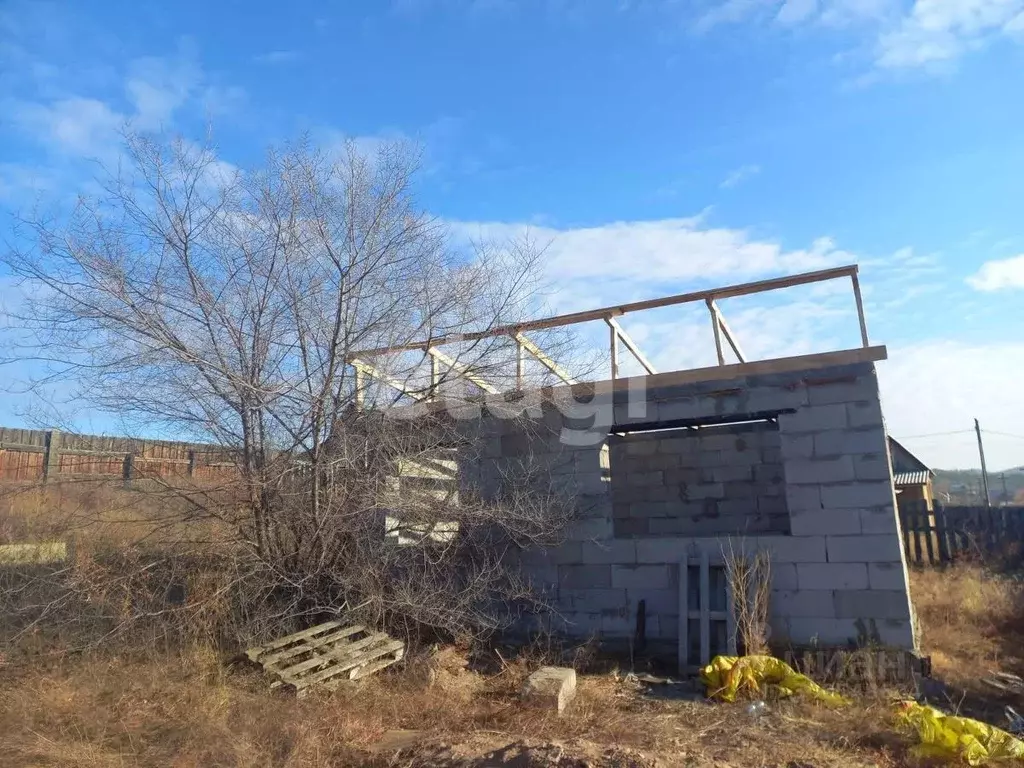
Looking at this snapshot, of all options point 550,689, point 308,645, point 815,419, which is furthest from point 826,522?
point 308,645

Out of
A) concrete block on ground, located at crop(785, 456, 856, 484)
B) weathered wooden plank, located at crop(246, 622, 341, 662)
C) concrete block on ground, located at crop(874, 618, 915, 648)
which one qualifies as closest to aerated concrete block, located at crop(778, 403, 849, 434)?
concrete block on ground, located at crop(785, 456, 856, 484)

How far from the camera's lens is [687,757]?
458 centimetres

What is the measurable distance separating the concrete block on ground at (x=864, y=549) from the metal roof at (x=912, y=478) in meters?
16.8

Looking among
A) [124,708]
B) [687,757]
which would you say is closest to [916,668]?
[687,757]

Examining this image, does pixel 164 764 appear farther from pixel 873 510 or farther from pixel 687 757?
pixel 873 510

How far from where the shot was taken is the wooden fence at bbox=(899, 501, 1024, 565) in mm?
14031

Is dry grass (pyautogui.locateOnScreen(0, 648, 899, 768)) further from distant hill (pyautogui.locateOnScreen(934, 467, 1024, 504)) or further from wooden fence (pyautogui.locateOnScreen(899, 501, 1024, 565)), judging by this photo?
distant hill (pyautogui.locateOnScreen(934, 467, 1024, 504))

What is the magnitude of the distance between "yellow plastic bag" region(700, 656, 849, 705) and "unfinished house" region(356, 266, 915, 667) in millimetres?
672

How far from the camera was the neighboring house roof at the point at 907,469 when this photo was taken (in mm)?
22852

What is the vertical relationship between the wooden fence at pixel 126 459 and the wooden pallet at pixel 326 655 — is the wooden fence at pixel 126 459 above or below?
above

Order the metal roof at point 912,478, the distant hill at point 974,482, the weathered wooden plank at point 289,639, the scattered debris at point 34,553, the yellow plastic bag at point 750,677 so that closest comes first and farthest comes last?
the yellow plastic bag at point 750,677 → the weathered wooden plank at point 289,639 → the scattered debris at point 34,553 → the metal roof at point 912,478 → the distant hill at point 974,482

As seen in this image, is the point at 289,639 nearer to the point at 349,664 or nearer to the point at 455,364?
the point at 349,664

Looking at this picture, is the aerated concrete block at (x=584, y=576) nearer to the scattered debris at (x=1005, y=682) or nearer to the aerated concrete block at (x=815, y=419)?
the aerated concrete block at (x=815, y=419)

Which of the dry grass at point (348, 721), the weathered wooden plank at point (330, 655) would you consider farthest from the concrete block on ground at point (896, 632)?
the weathered wooden plank at point (330, 655)
